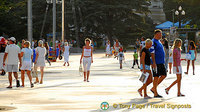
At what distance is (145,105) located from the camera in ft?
37.6

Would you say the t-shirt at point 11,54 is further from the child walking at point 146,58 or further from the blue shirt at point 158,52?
the blue shirt at point 158,52

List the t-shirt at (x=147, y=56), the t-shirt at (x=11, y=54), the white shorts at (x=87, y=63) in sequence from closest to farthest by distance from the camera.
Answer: the t-shirt at (x=147, y=56), the t-shirt at (x=11, y=54), the white shorts at (x=87, y=63)

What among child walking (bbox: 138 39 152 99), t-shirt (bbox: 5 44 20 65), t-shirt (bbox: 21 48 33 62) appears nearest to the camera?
child walking (bbox: 138 39 152 99)

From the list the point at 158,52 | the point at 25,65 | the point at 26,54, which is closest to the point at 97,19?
the point at 26,54

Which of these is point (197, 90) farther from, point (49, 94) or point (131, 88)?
point (49, 94)

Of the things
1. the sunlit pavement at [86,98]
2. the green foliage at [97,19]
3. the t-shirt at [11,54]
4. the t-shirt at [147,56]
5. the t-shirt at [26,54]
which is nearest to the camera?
the sunlit pavement at [86,98]

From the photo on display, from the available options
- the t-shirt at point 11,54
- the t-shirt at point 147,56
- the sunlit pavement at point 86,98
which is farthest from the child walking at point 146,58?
the t-shirt at point 11,54

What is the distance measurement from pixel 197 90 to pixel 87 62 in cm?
522

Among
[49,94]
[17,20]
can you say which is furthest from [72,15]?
[49,94]

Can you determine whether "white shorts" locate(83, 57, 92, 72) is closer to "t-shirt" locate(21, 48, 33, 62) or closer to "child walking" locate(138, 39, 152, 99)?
"t-shirt" locate(21, 48, 33, 62)

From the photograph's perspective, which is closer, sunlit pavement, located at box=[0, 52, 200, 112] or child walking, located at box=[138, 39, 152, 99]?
sunlit pavement, located at box=[0, 52, 200, 112]

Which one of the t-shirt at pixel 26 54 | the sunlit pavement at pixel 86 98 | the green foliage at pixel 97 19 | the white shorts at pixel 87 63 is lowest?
the sunlit pavement at pixel 86 98

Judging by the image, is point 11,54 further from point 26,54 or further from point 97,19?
point 97,19

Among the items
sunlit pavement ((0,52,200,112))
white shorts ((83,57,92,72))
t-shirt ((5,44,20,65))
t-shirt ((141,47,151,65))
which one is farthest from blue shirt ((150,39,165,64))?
white shorts ((83,57,92,72))
